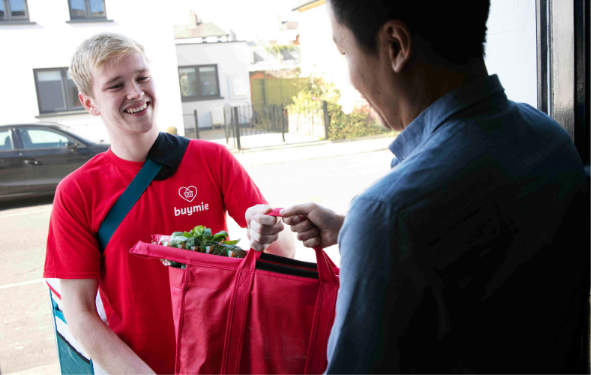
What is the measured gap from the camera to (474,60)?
0.93 m

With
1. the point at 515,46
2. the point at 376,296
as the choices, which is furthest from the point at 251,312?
the point at 515,46

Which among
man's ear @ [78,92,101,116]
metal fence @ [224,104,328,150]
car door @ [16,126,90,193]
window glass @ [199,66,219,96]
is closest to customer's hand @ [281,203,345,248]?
man's ear @ [78,92,101,116]

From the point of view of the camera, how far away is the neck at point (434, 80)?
0.92 m

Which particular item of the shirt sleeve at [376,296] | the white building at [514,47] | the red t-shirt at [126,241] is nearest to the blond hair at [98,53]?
the red t-shirt at [126,241]

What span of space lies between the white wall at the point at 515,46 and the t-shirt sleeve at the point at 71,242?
190cm

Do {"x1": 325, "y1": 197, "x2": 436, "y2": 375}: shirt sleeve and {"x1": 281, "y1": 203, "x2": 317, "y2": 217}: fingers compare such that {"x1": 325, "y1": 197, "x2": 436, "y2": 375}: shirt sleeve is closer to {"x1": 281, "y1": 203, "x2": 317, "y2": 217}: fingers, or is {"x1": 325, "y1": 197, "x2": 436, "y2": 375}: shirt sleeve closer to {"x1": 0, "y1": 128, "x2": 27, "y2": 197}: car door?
{"x1": 281, "y1": 203, "x2": 317, "y2": 217}: fingers

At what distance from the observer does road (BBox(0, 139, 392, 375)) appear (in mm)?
4355

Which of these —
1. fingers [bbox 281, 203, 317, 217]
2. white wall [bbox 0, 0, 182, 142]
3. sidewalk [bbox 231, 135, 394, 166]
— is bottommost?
sidewalk [bbox 231, 135, 394, 166]

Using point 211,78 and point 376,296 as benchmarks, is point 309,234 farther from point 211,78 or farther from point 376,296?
point 211,78

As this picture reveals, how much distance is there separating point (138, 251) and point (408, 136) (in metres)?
0.81

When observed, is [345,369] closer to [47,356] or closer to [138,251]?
[138,251]

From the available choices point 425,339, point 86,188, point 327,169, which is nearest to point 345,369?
point 425,339

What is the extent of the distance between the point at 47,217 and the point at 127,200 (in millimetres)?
7705

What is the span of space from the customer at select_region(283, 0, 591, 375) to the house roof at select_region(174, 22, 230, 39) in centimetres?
3975
